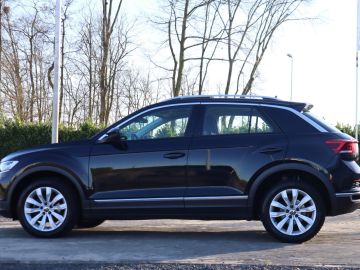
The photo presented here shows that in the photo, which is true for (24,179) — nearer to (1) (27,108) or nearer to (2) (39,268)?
(2) (39,268)

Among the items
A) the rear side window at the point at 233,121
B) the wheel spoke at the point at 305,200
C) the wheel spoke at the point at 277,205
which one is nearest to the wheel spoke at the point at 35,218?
the rear side window at the point at 233,121

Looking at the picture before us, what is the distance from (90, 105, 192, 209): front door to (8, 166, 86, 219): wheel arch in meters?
0.20

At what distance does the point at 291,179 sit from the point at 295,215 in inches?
17.8

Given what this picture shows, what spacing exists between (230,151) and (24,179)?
110 inches

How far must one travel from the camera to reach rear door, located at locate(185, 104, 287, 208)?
6855 millimetres

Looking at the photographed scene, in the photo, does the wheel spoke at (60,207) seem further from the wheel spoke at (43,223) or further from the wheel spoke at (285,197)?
the wheel spoke at (285,197)

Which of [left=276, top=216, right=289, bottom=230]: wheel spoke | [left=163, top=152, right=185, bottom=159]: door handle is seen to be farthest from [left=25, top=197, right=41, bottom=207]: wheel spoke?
[left=276, top=216, right=289, bottom=230]: wheel spoke

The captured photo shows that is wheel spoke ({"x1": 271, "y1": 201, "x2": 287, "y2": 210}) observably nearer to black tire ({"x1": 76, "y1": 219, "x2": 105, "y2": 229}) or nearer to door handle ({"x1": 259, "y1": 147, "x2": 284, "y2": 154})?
door handle ({"x1": 259, "y1": 147, "x2": 284, "y2": 154})

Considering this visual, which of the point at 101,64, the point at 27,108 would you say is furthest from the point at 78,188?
the point at 27,108

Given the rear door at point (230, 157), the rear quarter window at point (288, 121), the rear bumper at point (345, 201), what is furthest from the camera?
the rear quarter window at point (288, 121)

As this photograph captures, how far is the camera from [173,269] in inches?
217

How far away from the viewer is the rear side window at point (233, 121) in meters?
7.09

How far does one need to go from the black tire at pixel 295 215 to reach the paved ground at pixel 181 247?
15cm

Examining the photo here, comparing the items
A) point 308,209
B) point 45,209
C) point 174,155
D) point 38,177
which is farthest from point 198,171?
point 38,177
